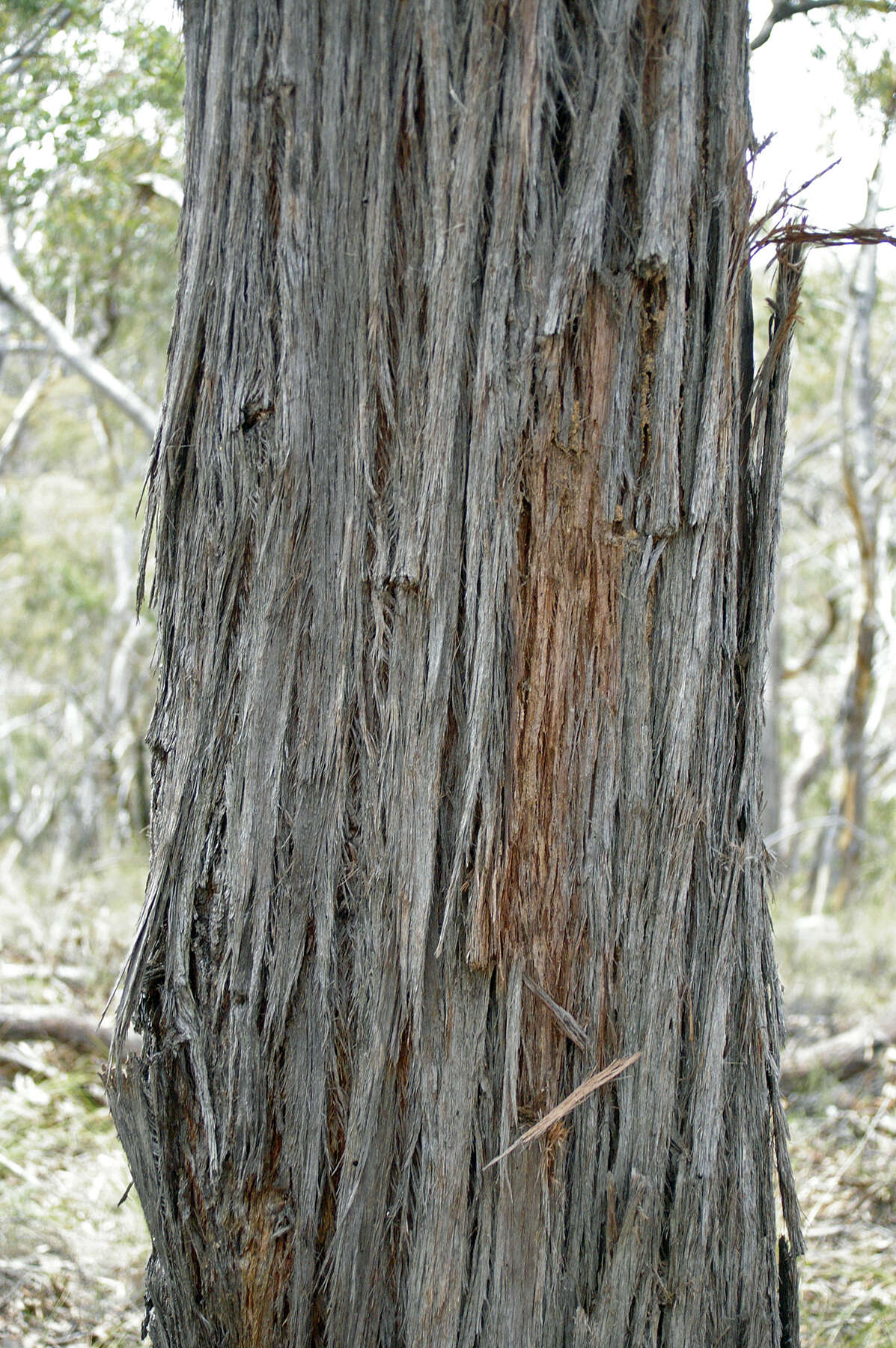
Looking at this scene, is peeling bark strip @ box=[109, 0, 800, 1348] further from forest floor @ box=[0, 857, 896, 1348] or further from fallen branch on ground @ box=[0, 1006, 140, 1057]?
fallen branch on ground @ box=[0, 1006, 140, 1057]

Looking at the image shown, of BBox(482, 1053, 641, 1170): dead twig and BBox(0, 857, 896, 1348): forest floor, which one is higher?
BBox(482, 1053, 641, 1170): dead twig

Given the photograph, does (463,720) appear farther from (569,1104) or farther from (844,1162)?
(844,1162)

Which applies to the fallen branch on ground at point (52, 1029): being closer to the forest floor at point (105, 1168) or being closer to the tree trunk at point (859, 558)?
the forest floor at point (105, 1168)

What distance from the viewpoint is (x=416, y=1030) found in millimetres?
1683

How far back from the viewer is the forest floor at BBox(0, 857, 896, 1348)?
2.58 metres

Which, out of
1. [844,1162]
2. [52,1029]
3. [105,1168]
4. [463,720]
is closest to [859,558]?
[844,1162]

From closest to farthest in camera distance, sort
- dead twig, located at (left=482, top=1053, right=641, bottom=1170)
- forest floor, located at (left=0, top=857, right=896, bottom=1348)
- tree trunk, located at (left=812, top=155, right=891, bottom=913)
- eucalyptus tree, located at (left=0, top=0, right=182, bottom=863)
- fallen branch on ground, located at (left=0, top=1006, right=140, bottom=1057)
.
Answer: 1. dead twig, located at (left=482, top=1053, right=641, bottom=1170)
2. forest floor, located at (left=0, top=857, right=896, bottom=1348)
3. fallen branch on ground, located at (left=0, top=1006, right=140, bottom=1057)
4. eucalyptus tree, located at (left=0, top=0, right=182, bottom=863)
5. tree trunk, located at (left=812, top=155, right=891, bottom=913)

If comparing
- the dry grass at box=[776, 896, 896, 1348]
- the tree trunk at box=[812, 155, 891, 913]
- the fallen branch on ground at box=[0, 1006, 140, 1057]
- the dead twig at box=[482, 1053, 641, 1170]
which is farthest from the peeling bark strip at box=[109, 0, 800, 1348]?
the tree trunk at box=[812, 155, 891, 913]

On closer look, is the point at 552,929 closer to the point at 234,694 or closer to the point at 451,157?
the point at 234,694

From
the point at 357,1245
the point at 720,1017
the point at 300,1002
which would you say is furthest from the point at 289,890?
the point at 720,1017

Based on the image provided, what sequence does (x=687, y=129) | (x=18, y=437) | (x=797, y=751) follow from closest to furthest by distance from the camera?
(x=687, y=129) < (x=18, y=437) < (x=797, y=751)

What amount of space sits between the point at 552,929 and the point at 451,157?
127 cm

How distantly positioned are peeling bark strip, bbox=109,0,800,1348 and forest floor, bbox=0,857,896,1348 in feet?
2.25

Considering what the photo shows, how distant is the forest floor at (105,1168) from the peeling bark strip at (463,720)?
27.0 inches
